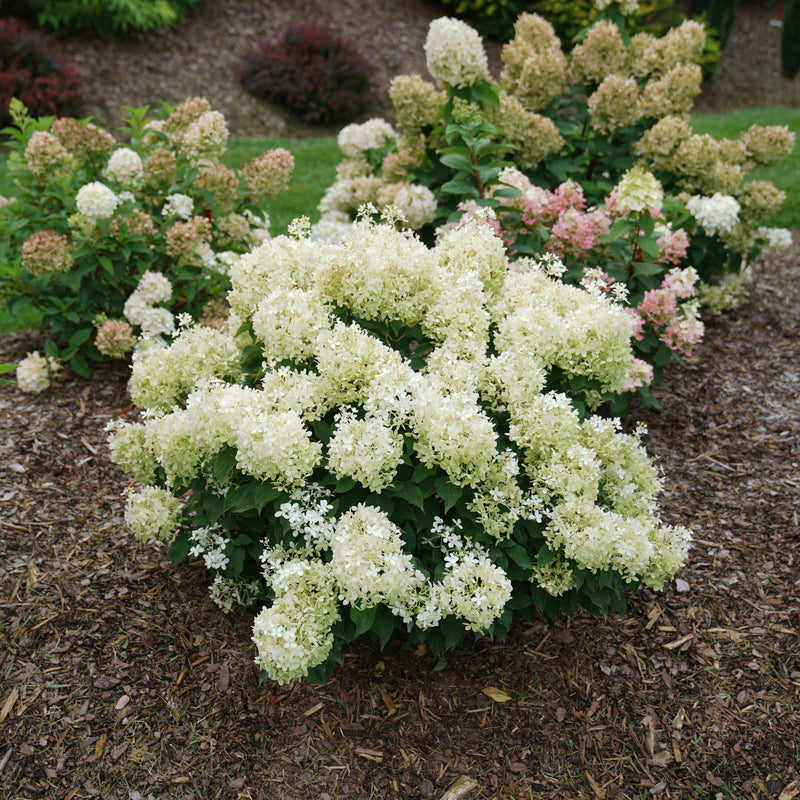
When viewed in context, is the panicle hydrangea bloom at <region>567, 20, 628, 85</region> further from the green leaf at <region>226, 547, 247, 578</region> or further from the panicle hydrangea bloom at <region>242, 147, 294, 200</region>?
the green leaf at <region>226, 547, 247, 578</region>

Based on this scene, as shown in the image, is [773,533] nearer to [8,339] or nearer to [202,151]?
[202,151]

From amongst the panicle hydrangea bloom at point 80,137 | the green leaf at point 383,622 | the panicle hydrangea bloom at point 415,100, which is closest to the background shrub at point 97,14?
the panicle hydrangea bloom at point 80,137

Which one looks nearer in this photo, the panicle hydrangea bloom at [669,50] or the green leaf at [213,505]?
the green leaf at [213,505]

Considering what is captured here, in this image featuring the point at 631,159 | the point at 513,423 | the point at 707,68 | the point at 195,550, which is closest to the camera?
the point at 513,423

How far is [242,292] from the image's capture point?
304 cm

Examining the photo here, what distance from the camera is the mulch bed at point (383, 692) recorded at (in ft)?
8.96

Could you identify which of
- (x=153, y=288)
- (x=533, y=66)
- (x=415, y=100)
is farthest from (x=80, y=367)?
(x=533, y=66)

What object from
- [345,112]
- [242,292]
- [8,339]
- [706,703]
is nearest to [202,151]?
[8,339]

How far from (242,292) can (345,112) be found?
31.7 ft

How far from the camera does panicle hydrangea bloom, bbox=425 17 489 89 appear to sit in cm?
455

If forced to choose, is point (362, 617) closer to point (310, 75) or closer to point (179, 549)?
point (179, 549)

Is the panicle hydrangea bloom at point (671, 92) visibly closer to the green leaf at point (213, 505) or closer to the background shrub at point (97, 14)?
the green leaf at point (213, 505)

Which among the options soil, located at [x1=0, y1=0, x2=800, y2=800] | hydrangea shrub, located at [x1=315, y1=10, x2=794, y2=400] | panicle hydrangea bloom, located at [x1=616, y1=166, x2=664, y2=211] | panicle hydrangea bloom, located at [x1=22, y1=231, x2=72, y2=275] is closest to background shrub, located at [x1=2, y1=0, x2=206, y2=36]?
hydrangea shrub, located at [x1=315, y1=10, x2=794, y2=400]

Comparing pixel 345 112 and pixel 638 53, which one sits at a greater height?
pixel 638 53
